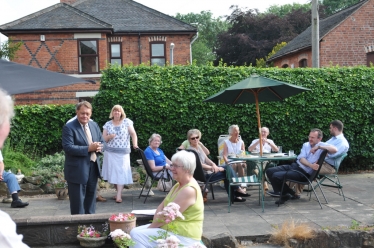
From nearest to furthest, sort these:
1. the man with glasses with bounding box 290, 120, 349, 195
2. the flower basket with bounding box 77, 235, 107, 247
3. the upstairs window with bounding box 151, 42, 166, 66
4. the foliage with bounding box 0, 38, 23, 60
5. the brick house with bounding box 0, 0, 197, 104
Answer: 1. the flower basket with bounding box 77, 235, 107, 247
2. the man with glasses with bounding box 290, 120, 349, 195
3. the foliage with bounding box 0, 38, 23, 60
4. the brick house with bounding box 0, 0, 197, 104
5. the upstairs window with bounding box 151, 42, 166, 66

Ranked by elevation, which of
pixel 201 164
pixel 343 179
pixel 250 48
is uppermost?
pixel 250 48

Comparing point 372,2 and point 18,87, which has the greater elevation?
point 372,2

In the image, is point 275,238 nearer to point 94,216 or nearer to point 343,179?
point 94,216

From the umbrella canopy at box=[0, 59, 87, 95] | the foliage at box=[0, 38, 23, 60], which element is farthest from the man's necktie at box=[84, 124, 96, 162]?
the foliage at box=[0, 38, 23, 60]

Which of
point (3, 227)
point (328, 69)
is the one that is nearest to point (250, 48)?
point (328, 69)

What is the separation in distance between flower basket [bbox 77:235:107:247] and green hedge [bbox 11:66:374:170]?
5.95 metres

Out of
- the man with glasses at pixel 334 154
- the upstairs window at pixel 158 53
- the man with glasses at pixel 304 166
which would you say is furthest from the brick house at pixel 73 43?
the man with glasses at pixel 304 166

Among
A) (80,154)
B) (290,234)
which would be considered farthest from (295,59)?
(80,154)

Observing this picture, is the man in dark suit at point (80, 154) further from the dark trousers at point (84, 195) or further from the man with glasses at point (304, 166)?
the man with glasses at point (304, 166)

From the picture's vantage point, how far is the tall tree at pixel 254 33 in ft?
127

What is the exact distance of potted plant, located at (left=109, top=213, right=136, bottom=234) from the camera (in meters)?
5.58

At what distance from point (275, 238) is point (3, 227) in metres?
4.77

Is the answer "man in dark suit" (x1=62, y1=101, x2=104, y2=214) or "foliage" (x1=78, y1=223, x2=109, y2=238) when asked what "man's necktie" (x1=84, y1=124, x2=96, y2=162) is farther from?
"foliage" (x1=78, y1=223, x2=109, y2=238)

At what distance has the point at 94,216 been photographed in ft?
19.7
